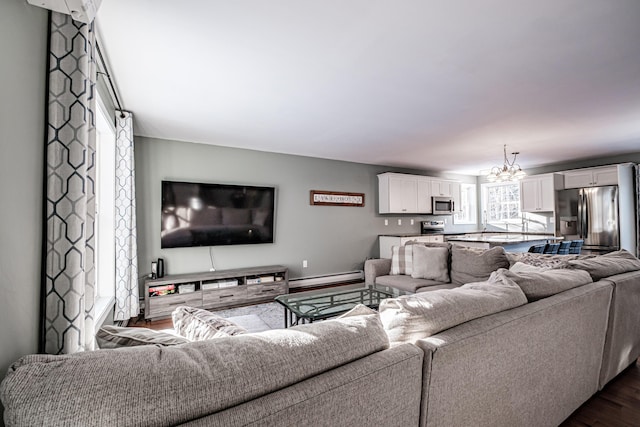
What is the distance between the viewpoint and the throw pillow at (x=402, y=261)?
373cm

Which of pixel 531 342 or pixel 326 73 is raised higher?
pixel 326 73

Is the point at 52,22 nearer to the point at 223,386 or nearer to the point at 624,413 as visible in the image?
the point at 223,386

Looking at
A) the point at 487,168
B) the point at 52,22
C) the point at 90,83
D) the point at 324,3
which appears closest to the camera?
the point at 52,22

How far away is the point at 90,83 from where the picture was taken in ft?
4.27

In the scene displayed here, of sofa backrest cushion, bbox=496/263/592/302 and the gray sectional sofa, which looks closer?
the gray sectional sofa

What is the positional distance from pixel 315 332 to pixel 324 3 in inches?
66.8

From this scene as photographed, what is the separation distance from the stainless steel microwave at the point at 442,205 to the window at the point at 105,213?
6.13m

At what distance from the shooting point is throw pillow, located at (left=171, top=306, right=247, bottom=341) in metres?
1.08

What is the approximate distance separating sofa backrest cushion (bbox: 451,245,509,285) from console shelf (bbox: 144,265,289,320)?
2458 millimetres

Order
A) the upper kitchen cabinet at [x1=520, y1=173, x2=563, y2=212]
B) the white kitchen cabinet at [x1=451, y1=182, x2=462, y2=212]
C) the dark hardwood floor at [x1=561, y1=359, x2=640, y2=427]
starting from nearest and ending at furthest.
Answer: the dark hardwood floor at [x1=561, y1=359, x2=640, y2=427] → the upper kitchen cabinet at [x1=520, y1=173, x2=563, y2=212] → the white kitchen cabinet at [x1=451, y1=182, x2=462, y2=212]

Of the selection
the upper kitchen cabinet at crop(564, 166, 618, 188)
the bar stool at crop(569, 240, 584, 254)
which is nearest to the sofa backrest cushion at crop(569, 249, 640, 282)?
the bar stool at crop(569, 240, 584, 254)

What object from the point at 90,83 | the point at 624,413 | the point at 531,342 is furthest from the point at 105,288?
the point at 624,413

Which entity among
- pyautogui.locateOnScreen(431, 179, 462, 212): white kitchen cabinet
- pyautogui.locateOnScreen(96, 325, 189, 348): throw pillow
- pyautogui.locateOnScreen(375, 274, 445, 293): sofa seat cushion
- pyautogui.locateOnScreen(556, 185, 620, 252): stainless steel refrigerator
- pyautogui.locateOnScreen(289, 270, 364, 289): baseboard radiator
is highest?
pyautogui.locateOnScreen(431, 179, 462, 212): white kitchen cabinet

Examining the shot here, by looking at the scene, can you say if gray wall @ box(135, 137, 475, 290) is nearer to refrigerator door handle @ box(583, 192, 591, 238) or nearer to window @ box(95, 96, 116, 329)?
window @ box(95, 96, 116, 329)
